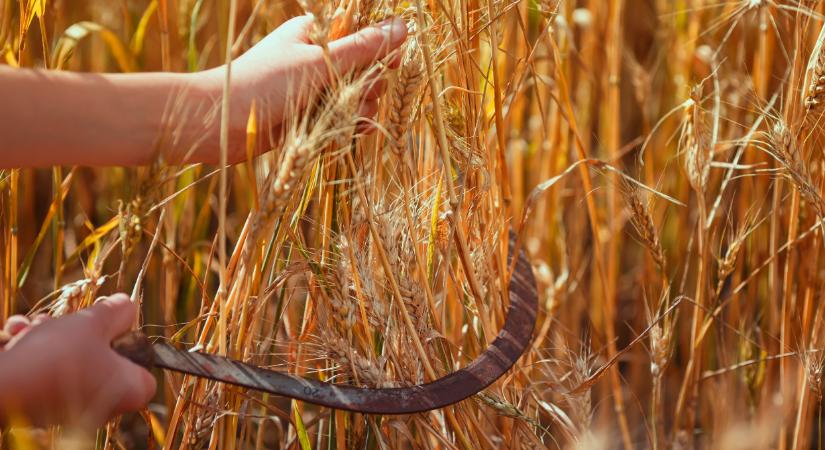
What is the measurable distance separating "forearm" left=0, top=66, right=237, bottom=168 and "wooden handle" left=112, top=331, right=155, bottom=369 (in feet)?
0.46

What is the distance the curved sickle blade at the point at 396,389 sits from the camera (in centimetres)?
63

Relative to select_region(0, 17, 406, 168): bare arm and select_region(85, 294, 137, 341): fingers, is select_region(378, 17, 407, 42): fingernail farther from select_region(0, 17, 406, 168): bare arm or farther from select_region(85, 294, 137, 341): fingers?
select_region(85, 294, 137, 341): fingers

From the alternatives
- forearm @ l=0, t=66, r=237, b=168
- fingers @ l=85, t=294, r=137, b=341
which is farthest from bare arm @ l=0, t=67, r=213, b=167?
fingers @ l=85, t=294, r=137, b=341

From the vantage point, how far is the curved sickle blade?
632 mm

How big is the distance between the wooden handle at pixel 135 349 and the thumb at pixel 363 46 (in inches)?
10.4

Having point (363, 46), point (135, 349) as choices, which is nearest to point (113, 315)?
point (135, 349)

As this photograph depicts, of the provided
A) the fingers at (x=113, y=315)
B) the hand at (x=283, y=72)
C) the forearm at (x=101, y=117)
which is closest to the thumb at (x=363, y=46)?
the hand at (x=283, y=72)

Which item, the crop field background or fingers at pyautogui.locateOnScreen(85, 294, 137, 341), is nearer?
fingers at pyautogui.locateOnScreen(85, 294, 137, 341)

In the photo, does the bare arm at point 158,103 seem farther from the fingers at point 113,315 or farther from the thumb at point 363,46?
the fingers at point 113,315

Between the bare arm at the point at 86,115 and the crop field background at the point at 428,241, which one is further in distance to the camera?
the crop field background at the point at 428,241

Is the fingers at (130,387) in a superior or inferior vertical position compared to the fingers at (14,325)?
inferior

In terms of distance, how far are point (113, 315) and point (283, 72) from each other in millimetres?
237

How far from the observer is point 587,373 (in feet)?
2.71

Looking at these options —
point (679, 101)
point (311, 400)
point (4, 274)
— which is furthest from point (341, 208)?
point (679, 101)
